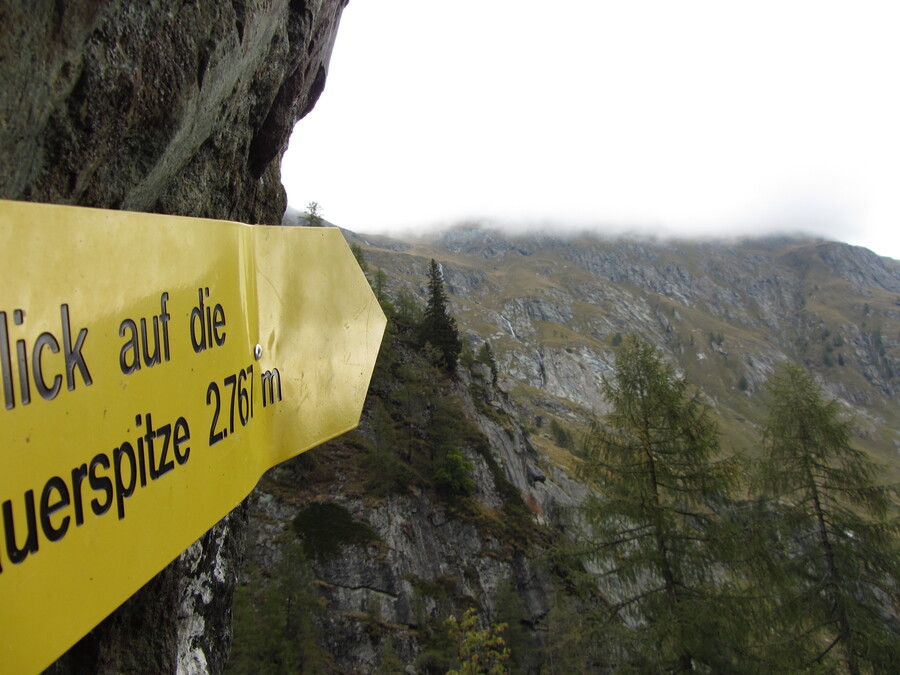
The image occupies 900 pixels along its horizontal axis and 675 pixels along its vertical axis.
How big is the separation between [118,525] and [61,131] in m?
1.89

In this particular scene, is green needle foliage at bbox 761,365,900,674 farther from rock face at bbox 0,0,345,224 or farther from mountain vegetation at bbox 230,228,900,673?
rock face at bbox 0,0,345,224

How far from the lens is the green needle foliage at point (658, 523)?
10062 millimetres

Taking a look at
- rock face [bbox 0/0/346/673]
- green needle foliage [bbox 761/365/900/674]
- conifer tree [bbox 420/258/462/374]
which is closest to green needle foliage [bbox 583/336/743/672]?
green needle foliage [bbox 761/365/900/674]

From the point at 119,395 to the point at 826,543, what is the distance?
591 inches

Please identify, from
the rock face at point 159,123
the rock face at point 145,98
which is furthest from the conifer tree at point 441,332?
→ the rock face at point 145,98

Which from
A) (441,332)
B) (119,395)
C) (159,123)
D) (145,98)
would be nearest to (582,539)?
(159,123)

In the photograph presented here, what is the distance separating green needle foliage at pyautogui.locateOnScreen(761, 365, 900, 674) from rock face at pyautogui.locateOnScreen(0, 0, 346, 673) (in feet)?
39.8

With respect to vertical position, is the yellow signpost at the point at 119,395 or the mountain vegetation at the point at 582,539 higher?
the yellow signpost at the point at 119,395

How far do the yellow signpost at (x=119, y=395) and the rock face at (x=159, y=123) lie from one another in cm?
101

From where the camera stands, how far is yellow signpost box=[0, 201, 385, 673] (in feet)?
3.55

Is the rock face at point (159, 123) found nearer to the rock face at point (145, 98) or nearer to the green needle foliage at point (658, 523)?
the rock face at point (145, 98)

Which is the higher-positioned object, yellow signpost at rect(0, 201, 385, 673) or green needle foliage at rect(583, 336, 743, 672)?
yellow signpost at rect(0, 201, 385, 673)

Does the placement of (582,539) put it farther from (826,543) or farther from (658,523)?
(826,543)

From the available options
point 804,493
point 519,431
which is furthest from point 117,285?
point 519,431
